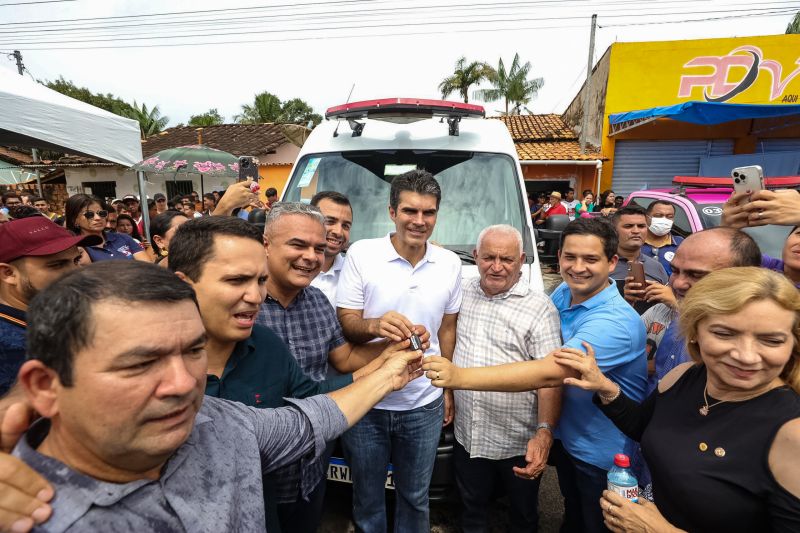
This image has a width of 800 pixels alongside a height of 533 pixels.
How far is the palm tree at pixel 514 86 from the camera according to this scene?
97.6ft

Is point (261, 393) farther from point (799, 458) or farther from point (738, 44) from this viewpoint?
point (738, 44)

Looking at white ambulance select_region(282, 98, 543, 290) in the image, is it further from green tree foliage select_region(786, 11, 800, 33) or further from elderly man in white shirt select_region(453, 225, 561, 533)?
green tree foliage select_region(786, 11, 800, 33)

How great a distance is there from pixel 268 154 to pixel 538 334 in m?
18.8

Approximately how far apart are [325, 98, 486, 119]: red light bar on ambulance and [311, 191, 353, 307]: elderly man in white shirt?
0.99 meters

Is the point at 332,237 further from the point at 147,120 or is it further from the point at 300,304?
the point at 147,120

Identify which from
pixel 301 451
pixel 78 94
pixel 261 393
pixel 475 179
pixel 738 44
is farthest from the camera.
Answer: pixel 78 94

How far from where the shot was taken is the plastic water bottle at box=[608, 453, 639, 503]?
68.4 inches

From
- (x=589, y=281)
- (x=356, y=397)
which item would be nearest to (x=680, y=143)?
(x=589, y=281)

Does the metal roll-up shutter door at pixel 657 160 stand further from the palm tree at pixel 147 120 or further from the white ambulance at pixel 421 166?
the palm tree at pixel 147 120

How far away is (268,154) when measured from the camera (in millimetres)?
19000

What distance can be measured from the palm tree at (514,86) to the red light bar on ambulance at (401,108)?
95.3ft

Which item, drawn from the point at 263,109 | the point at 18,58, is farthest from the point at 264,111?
the point at 18,58

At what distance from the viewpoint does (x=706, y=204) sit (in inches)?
240

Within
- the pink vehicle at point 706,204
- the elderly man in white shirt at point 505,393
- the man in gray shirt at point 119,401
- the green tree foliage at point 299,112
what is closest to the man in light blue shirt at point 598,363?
the elderly man in white shirt at point 505,393
